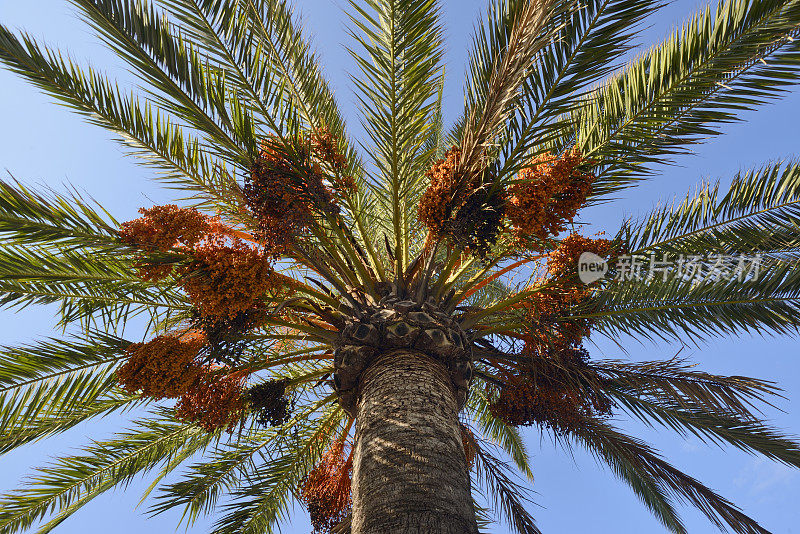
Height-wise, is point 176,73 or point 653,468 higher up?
point 176,73

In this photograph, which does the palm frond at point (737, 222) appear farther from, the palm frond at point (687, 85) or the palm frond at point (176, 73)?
the palm frond at point (176, 73)

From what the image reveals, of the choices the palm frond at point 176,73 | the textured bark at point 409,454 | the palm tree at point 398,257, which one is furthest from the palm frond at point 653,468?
the palm frond at point 176,73

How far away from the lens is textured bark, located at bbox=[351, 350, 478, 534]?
3.53m

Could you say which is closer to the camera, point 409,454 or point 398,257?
point 409,454

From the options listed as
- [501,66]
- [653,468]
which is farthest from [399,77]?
[653,468]

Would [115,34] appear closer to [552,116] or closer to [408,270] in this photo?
[408,270]

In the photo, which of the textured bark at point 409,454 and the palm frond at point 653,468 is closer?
the textured bark at point 409,454

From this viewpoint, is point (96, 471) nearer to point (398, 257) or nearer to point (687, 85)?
point (398, 257)

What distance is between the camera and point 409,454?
3916mm

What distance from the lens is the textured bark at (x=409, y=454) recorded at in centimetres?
353

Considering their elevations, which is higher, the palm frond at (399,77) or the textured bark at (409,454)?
the palm frond at (399,77)

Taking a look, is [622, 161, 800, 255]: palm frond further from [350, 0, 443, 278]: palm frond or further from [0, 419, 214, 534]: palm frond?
[0, 419, 214, 534]: palm frond

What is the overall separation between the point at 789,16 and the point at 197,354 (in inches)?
211

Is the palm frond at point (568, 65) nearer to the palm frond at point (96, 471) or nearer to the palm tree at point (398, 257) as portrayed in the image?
the palm tree at point (398, 257)
